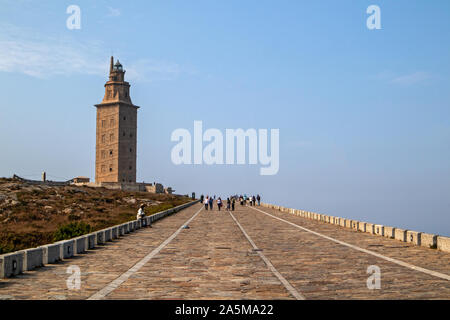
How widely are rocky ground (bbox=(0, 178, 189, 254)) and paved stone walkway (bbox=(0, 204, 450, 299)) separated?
1864cm

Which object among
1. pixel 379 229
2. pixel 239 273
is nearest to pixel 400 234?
pixel 379 229

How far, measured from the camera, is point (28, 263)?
12086mm

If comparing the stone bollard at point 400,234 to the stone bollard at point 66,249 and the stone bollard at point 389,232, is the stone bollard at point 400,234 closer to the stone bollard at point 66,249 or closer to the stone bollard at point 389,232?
the stone bollard at point 389,232

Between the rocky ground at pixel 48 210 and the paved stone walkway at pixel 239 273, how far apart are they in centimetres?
1864

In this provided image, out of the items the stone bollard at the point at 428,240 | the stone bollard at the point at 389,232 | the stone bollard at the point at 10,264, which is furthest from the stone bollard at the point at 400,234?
the stone bollard at the point at 10,264

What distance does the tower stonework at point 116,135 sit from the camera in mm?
116131

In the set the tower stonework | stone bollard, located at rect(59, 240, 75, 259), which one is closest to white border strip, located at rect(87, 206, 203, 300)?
stone bollard, located at rect(59, 240, 75, 259)

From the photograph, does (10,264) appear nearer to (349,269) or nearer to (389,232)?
(349,269)

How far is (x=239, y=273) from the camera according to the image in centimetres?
1172

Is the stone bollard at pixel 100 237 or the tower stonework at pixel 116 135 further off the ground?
the tower stonework at pixel 116 135

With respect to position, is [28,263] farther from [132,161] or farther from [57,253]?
[132,161]

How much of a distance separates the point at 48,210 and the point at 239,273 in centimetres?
5059

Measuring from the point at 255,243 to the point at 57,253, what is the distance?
8.19 m
